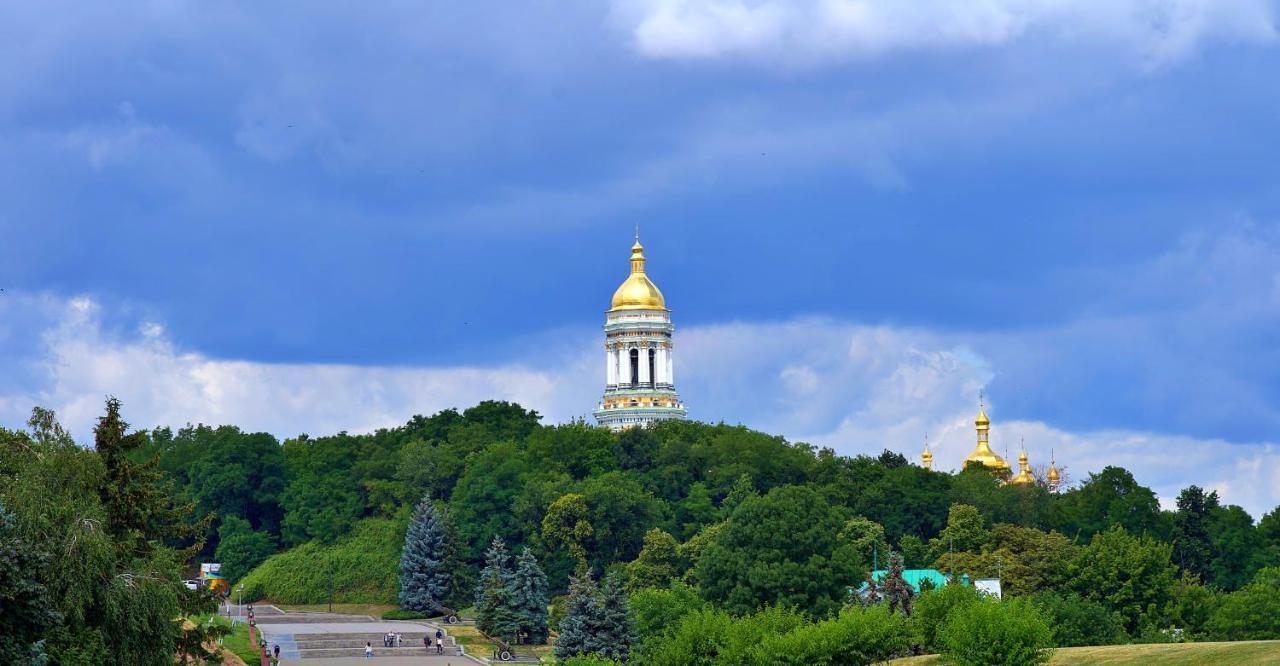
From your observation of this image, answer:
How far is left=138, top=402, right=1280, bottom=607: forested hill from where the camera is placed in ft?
282

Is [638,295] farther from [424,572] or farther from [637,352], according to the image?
[424,572]

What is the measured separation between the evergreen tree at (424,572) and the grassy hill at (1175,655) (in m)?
32.4

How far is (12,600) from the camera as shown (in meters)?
39.7

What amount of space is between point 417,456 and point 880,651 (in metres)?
45.9

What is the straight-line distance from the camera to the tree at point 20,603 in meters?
39.4

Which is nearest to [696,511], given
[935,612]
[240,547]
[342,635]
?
[342,635]

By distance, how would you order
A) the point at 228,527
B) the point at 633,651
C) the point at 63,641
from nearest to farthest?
the point at 63,641
the point at 633,651
the point at 228,527

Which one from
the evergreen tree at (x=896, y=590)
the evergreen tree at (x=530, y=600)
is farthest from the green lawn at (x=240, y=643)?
the evergreen tree at (x=896, y=590)

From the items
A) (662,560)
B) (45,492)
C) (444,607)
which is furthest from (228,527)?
(45,492)

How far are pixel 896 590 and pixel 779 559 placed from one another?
18.9 ft

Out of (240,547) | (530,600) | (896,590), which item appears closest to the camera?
(896,590)

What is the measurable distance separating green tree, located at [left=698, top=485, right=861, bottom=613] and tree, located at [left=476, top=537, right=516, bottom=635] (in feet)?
24.7

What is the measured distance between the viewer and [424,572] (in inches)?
3307

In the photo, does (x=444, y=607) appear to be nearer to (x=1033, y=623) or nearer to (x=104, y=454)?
(x=104, y=454)
